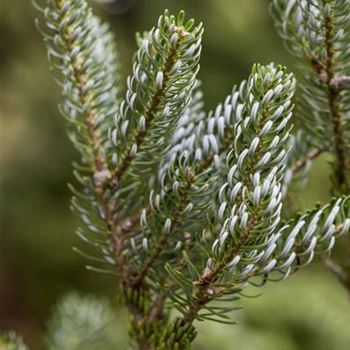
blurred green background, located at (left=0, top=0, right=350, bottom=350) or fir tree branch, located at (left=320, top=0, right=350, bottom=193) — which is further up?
fir tree branch, located at (left=320, top=0, right=350, bottom=193)

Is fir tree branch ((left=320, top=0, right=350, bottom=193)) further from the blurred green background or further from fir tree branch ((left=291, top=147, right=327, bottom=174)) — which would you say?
the blurred green background

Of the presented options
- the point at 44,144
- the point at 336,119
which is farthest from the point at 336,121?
the point at 44,144

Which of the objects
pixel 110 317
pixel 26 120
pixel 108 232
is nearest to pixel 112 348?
pixel 110 317

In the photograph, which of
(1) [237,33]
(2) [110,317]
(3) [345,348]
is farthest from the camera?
(1) [237,33]

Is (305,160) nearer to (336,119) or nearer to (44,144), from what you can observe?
(336,119)

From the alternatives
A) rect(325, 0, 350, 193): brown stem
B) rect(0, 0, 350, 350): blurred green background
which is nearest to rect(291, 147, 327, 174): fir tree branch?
rect(325, 0, 350, 193): brown stem

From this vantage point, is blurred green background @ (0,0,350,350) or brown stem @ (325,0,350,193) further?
blurred green background @ (0,0,350,350)

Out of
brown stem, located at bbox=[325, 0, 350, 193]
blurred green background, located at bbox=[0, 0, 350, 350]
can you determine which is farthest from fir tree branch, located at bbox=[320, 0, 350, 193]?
blurred green background, located at bbox=[0, 0, 350, 350]

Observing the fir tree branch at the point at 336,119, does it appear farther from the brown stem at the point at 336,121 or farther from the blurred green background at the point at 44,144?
the blurred green background at the point at 44,144

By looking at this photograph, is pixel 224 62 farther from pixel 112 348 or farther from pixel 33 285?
pixel 112 348
